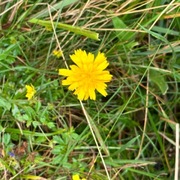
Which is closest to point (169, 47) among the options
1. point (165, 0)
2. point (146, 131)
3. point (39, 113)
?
point (165, 0)

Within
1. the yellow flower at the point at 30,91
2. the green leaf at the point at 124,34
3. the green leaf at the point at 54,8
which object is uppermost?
the green leaf at the point at 54,8

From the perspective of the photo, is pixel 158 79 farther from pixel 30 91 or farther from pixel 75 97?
pixel 30 91

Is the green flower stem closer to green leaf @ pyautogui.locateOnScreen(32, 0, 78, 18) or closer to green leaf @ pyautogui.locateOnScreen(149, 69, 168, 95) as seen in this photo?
green leaf @ pyautogui.locateOnScreen(32, 0, 78, 18)

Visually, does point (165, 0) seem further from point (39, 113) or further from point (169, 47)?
point (39, 113)

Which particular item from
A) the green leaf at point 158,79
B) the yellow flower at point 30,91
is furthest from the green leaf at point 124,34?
the yellow flower at point 30,91

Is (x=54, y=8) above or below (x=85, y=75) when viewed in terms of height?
above

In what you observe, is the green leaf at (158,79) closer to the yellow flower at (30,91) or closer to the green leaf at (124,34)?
the green leaf at (124,34)

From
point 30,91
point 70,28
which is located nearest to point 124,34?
point 70,28
